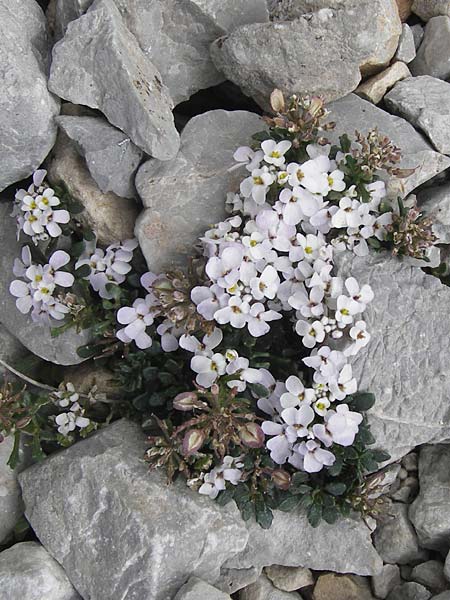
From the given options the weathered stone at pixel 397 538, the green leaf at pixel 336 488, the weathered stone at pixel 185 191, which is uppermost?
the weathered stone at pixel 185 191

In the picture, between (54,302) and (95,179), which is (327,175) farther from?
(54,302)

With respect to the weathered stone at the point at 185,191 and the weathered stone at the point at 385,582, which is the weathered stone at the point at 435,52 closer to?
the weathered stone at the point at 185,191

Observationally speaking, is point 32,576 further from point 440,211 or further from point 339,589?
point 440,211

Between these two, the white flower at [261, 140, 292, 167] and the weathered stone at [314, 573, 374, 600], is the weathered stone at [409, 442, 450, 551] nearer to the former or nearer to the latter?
the weathered stone at [314, 573, 374, 600]

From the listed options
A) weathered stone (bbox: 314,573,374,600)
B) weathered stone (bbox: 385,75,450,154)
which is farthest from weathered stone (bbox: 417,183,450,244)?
weathered stone (bbox: 314,573,374,600)

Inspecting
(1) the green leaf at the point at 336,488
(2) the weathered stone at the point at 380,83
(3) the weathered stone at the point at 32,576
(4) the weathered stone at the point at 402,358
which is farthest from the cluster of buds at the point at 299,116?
(3) the weathered stone at the point at 32,576

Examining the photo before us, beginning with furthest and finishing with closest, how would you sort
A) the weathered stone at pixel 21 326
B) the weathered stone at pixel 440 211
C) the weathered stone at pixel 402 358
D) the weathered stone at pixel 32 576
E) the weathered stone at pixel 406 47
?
the weathered stone at pixel 406 47, the weathered stone at pixel 21 326, the weathered stone at pixel 440 211, the weathered stone at pixel 402 358, the weathered stone at pixel 32 576

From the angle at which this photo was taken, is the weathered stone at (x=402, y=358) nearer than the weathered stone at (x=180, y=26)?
Yes
